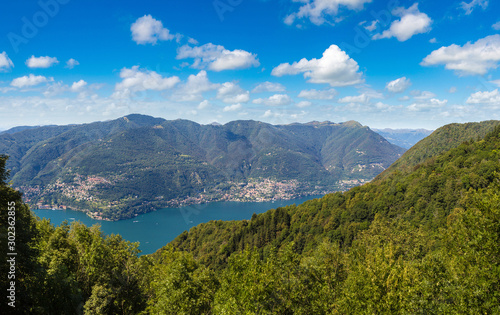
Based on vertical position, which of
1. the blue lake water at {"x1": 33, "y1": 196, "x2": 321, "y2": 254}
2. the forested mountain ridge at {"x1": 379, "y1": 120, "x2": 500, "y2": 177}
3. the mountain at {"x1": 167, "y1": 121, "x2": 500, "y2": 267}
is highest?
the forested mountain ridge at {"x1": 379, "y1": 120, "x2": 500, "y2": 177}

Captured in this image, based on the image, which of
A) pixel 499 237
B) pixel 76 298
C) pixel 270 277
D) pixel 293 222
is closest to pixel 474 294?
pixel 499 237

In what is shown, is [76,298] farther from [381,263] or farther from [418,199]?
[418,199]

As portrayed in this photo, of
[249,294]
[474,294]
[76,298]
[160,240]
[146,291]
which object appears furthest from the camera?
[160,240]

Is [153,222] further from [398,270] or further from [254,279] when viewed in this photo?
[398,270]

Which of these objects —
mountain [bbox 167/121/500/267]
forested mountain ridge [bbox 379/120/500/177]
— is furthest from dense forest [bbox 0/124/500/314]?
forested mountain ridge [bbox 379/120/500/177]

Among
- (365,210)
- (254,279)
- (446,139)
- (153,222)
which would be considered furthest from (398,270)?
(153,222)

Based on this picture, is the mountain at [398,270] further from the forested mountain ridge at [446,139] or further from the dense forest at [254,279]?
the forested mountain ridge at [446,139]

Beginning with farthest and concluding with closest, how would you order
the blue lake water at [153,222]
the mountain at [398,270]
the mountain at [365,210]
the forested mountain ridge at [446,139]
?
the blue lake water at [153,222], the forested mountain ridge at [446,139], the mountain at [365,210], the mountain at [398,270]

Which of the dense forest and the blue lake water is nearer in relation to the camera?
the dense forest

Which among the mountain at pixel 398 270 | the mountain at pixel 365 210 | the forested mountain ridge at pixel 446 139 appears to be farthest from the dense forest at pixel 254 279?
the forested mountain ridge at pixel 446 139

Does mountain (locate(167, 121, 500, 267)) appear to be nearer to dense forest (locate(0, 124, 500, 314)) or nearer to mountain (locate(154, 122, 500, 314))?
mountain (locate(154, 122, 500, 314))

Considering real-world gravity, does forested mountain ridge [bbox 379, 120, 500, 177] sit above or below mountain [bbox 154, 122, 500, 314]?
above
